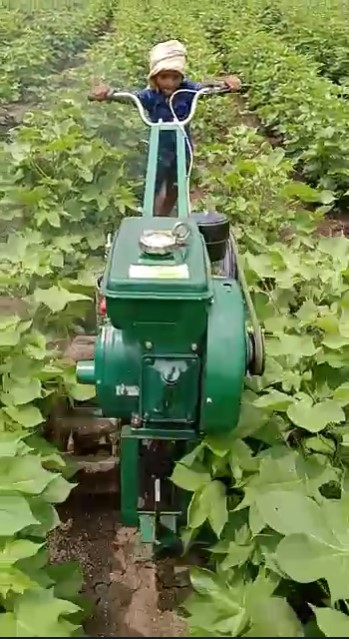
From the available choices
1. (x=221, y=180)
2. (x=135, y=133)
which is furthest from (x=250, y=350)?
(x=135, y=133)

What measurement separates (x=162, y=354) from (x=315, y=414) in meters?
0.56

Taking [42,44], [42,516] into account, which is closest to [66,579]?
[42,516]

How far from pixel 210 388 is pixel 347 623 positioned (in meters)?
0.69

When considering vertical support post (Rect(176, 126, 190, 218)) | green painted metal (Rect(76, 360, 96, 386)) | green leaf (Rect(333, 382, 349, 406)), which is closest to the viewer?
green painted metal (Rect(76, 360, 96, 386))

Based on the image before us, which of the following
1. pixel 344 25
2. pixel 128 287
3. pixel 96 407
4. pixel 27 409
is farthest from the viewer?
pixel 344 25

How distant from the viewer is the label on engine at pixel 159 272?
2264 millimetres

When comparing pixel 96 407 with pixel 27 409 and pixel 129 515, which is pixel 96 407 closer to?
pixel 27 409

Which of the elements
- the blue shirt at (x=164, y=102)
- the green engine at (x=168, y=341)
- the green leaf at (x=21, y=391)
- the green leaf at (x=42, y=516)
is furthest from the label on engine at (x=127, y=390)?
the blue shirt at (x=164, y=102)

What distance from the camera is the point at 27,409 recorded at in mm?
2875

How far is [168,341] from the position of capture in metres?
2.34

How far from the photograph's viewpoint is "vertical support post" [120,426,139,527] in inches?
103

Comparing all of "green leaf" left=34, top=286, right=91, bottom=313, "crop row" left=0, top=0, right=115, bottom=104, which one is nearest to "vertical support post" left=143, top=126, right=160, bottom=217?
"green leaf" left=34, top=286, right=91, bottom=313

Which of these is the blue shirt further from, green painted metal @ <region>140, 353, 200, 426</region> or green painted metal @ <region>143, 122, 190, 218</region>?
green painted metal @ <region>140, 353, 200, 426</region>

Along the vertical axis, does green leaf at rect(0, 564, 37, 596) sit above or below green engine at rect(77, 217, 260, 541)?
below
